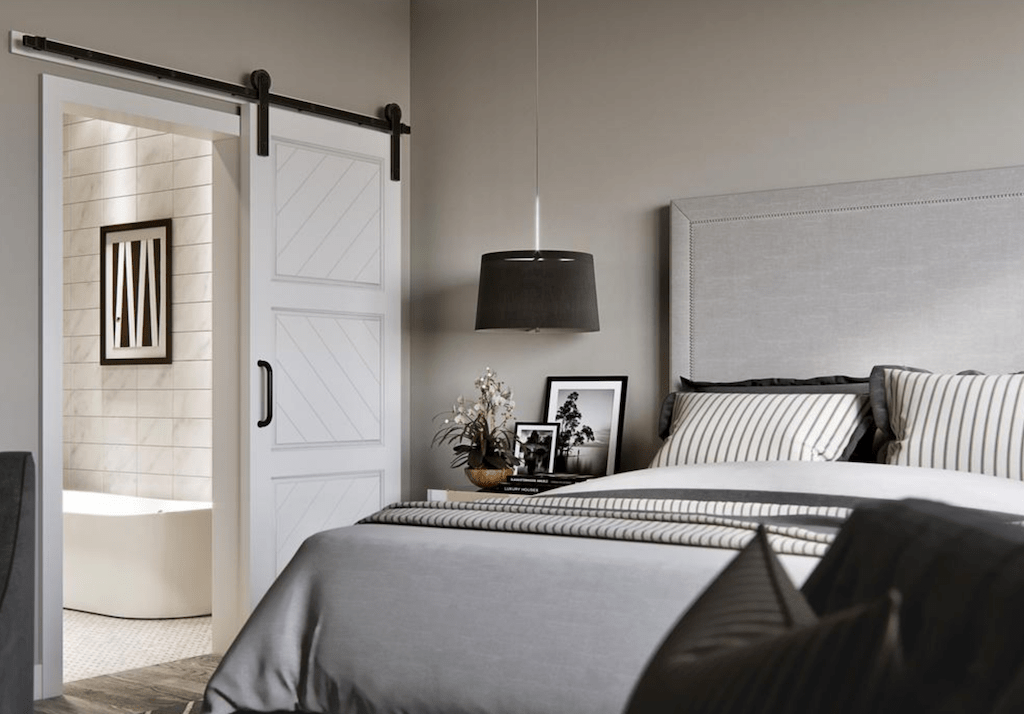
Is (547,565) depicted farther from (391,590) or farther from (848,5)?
(848,5)

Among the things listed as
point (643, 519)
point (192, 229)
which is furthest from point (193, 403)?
point (643, 519)

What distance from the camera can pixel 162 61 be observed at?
445 centimetres

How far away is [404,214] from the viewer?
17.8ft

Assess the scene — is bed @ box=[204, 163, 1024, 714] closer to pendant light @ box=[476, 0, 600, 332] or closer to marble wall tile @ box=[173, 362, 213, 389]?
pendant light @ box=[476, 0, 600, 332]

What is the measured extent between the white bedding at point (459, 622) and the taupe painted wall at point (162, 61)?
6.03 feet

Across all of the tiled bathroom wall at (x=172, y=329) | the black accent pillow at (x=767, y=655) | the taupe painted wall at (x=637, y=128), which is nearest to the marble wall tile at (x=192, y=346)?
the tiled bathroom wall at (x=172, y=329)

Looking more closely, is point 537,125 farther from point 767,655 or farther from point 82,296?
point 767,655

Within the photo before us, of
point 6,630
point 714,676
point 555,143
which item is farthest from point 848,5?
point 714,676

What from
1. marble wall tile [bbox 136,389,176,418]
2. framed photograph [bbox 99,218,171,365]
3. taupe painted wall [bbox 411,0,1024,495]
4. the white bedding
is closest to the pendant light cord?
taupe painted wall [bbox 411,0,1024,495]

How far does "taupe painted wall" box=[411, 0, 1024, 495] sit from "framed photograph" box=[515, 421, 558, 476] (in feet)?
0.80

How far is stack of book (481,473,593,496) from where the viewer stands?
4.49 meters

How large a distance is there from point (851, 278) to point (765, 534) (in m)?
3.42

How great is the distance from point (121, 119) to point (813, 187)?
102 inches

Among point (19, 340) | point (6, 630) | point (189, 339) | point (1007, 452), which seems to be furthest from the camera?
point (189, 339)
